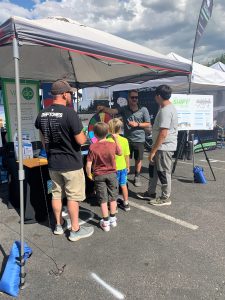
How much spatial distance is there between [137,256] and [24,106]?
3.59m

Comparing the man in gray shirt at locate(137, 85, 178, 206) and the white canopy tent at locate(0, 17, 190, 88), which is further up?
the white canopy tent at locate(0, 17, 190, 88)

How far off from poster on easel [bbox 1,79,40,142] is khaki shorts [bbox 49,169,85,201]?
6.18 feet

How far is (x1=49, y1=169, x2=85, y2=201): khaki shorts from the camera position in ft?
10.3

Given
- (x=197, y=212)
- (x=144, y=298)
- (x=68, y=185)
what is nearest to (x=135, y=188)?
(x=197, y=212)

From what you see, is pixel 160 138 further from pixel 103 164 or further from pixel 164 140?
pixel 103 164

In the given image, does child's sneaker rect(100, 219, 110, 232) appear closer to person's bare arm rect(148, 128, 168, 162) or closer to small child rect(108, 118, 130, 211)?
small child rect(108, 118, 130, 211)

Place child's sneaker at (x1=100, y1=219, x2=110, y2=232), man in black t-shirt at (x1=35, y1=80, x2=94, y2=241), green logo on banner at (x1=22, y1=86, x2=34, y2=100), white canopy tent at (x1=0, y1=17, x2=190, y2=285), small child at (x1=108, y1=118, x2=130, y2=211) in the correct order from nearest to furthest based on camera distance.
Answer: white canopy tent at (x1=0, y1=17, x2=190, y2=285) < man in black t-shirt at (x1=35, y1=80, x2=94, y2=241) < child's sneaker at (x1=100, y1=219, x2=110, y2=232) < small child at (x1=108, y1=118, x2=130, y2=211) < green logo on banner at (x1=22, y1=86, x2=34, y2=100)

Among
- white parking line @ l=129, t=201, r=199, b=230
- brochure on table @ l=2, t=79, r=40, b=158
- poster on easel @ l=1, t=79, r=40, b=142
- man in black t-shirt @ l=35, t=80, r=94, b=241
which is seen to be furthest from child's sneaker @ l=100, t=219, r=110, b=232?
poster on easel @ l=1, t=79, r=40, b=142

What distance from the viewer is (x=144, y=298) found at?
7.48 feet

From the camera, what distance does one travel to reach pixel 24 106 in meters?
5.20

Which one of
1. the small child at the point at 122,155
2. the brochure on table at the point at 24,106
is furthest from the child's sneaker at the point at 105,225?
the brochure on table at the point at 24,106

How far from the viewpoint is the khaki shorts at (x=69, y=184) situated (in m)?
3.13

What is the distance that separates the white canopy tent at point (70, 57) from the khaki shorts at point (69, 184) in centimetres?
65

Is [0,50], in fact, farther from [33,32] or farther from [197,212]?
[197,212]
